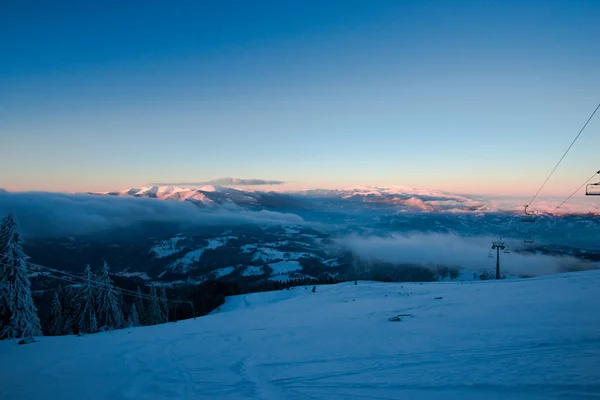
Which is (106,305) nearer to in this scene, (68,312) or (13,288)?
(68,312)

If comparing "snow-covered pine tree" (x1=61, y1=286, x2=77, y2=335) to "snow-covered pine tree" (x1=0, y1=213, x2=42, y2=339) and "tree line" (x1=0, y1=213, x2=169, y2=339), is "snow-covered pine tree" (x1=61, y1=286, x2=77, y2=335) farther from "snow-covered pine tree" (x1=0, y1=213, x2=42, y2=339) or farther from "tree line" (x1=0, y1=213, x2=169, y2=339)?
"snow-covered pine tree" (x1=0, y1=213, x2=42, y2=339)

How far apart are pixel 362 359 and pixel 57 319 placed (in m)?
50.7

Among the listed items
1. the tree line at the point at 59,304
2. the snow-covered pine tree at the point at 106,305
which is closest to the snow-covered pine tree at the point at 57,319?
the tree line at the point at 59,304

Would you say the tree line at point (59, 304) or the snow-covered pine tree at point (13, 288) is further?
the tree line at point (59, 304)

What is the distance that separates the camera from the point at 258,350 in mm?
14867

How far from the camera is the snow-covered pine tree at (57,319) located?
4247cm

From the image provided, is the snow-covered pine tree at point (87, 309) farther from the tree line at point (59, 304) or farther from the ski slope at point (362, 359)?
the ski slope at point (362, 359)

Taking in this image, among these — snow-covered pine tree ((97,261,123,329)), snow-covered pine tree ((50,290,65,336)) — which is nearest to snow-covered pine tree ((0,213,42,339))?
snow-covered pine tree ((97,261,123,329))

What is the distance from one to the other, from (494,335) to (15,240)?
1511 inches

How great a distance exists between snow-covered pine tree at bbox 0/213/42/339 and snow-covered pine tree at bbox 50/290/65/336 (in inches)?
723

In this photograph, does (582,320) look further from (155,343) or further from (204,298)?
(204,298)

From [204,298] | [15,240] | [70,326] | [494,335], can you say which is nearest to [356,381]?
[494,335]

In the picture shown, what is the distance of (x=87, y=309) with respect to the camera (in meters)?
39.2

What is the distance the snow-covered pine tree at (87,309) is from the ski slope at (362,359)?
19.8 meters
